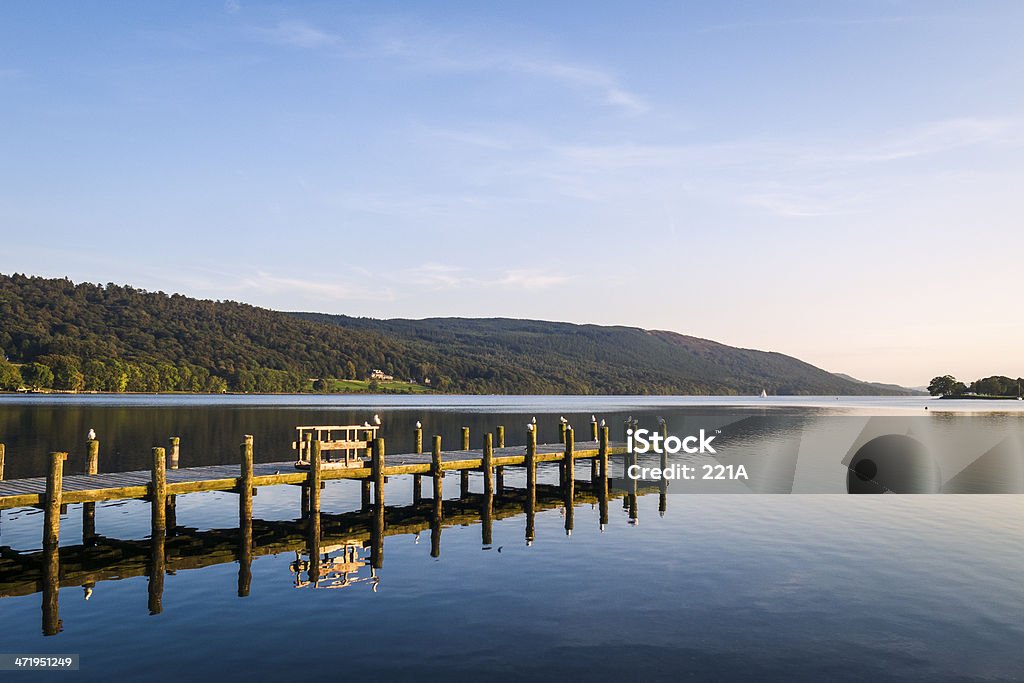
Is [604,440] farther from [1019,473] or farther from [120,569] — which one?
[1019,473]

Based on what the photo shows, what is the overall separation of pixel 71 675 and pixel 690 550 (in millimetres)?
18231

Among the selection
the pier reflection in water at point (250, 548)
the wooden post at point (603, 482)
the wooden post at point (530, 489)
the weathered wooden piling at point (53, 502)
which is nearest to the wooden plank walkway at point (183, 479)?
the weathered wooden piling at point (53, 502)

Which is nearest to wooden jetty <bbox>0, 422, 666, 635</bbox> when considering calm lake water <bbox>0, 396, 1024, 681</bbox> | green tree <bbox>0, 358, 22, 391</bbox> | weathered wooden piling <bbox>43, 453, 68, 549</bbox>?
weathered wooden piling <bbox>43, 453, 68, 549</bbox>

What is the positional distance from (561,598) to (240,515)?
11372 millimetres

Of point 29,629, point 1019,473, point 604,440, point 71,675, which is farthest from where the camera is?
point 1019,473

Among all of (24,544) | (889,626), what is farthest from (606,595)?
(24,544)

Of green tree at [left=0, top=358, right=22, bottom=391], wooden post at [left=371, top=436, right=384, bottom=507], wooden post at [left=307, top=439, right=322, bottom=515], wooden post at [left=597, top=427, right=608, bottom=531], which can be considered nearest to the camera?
wooden post at [left=307, top=439, right=322, bottom=515]

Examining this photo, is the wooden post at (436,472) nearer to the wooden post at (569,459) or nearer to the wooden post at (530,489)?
the wooden post at (530,489)

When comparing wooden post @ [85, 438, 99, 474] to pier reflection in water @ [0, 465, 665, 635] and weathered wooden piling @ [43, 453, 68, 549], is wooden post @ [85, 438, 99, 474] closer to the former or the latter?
pier reflection in water @ [0, 465, 665, 635]

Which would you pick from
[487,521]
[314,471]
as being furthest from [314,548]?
[487,521]

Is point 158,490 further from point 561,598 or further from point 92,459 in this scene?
point 561,598

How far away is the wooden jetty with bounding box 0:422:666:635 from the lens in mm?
22672

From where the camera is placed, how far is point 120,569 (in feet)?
76.0

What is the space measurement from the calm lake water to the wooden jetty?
24 centimetres
